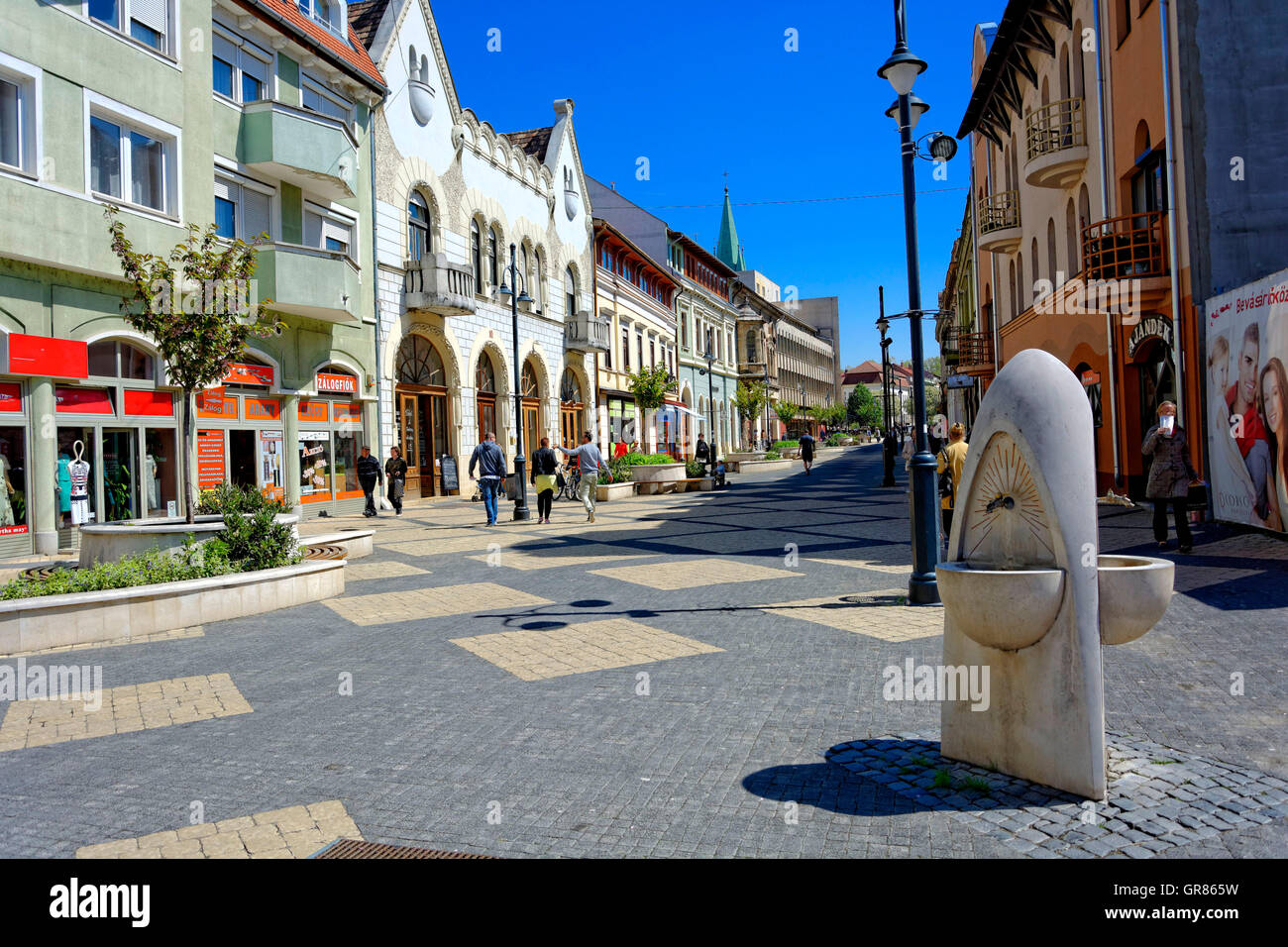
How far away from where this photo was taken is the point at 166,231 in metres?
16.9

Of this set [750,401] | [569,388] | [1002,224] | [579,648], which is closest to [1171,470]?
[579,648]

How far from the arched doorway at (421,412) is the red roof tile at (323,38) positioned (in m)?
7.23

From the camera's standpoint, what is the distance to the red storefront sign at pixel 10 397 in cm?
1418

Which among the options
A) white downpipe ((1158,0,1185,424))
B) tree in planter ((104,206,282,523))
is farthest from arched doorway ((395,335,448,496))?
white downpipe ((1158,0,1185,424))

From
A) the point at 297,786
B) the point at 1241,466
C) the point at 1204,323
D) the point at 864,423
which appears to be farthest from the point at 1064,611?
the point at 864,423

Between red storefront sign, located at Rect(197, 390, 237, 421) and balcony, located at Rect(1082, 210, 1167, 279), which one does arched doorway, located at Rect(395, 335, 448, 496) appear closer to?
red storefront sign, located at Rect(197, 390, 237, 421)

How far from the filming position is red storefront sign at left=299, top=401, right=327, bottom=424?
2162 cm

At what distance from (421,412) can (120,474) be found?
11242mm

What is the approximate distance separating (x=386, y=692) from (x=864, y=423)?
142m

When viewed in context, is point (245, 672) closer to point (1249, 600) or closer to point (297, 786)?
point (297, 786)

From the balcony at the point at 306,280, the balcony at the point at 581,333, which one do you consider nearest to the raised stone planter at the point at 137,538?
the balcony at the point at 306,280

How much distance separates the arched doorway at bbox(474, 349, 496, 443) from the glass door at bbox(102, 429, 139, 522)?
530 inches

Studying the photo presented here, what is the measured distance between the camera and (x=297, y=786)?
14.3 ft
